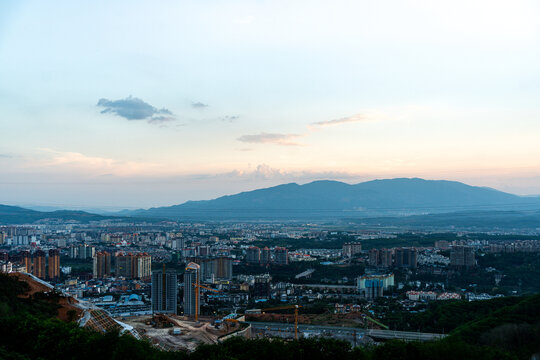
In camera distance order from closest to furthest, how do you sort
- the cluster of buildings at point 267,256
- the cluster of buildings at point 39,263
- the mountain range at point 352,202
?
the cluster of buildings at point 39,263, the cluster of buildings at point 267,256, the mountain range at point 352,202

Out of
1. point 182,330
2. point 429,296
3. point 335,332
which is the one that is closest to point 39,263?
point 182,330

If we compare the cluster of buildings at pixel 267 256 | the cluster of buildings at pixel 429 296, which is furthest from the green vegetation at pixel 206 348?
the cluster of buildings at pixel 267 256

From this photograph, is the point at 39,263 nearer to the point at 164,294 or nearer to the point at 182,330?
the point at 164,294

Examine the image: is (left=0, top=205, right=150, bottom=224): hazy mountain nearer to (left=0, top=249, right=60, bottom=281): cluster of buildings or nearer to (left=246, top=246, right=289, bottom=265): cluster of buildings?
(left=246, top=246, right=289, bottom=265): cluster of buildings

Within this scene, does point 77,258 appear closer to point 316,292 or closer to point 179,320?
point 316,292

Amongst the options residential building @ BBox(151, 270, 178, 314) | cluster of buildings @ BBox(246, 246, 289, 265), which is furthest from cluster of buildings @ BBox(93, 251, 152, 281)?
residential building @ BBox(151, 270, 178, 314)

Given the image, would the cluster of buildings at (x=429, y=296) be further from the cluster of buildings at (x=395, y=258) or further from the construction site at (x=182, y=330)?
the cluster of buildings at (x=395, y=258)

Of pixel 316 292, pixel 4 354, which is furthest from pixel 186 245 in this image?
pixel 4 354
